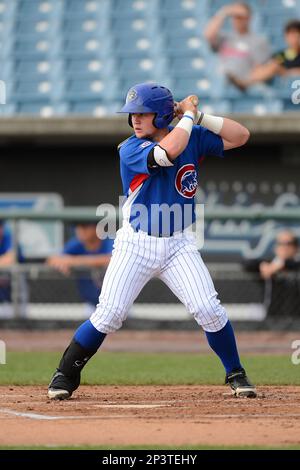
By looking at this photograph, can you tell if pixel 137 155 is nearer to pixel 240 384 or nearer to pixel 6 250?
pixel 240 384

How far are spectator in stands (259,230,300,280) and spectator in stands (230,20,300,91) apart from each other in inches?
94.0

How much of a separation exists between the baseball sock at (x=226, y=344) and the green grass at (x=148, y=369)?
107cm

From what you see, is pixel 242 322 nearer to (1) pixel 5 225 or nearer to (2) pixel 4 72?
(1) pixel 5 225

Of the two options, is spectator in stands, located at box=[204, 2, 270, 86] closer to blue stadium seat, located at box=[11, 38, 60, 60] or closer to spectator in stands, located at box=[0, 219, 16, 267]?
blue stadium seat, located at box=[11, 38, 60, 60]

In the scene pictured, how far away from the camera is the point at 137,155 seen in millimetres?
5590

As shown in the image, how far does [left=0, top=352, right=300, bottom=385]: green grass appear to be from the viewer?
7281 mm

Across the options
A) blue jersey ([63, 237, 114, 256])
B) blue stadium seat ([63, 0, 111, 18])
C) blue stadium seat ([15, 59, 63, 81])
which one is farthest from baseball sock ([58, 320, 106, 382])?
blue stadium seat ([63, 0, 111, 18])

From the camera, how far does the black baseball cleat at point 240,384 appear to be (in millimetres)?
6027

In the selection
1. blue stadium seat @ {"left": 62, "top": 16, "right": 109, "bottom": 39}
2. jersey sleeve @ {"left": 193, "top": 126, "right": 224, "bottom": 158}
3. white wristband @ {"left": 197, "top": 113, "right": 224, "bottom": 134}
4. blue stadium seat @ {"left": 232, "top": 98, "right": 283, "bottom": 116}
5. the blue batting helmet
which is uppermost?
blue stadium seat @ {"left": 62, "top": 16, "right": 109, "bottom": 39}

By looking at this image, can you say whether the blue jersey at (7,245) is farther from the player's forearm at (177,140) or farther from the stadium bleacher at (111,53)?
the player's forearm at (177,140)

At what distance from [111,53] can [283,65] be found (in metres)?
2.61

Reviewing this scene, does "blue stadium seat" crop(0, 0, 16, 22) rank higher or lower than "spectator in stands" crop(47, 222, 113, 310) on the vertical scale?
higher

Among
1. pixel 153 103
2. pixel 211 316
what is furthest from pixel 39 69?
pixel 211 316

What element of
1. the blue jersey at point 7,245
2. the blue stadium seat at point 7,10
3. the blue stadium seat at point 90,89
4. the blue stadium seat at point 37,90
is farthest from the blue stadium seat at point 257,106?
the blue stadium seat at point 7,10
